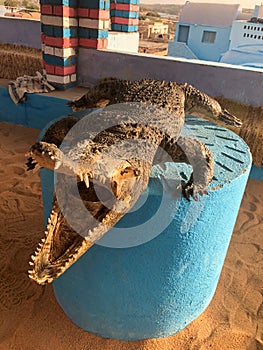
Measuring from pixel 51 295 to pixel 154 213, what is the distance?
134 cm

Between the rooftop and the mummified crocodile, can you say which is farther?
the rooftop

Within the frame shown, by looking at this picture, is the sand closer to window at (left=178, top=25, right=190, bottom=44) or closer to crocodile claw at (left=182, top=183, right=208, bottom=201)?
crocodile claw at (left=182, top=183, right=208, bottom=201)

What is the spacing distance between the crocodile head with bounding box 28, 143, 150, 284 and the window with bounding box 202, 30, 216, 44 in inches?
551

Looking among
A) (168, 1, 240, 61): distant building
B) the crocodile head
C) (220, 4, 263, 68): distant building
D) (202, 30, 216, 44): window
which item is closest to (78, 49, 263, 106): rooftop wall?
the crocodile head

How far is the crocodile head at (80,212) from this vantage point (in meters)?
1.33

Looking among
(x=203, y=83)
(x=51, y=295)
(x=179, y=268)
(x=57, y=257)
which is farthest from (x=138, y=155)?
(x=203, y=83)

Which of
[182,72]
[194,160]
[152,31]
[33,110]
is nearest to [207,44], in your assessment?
[152,31]

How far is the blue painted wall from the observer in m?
13.5

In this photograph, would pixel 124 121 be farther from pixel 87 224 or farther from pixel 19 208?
pixel 19 208

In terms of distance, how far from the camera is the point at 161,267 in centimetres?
190

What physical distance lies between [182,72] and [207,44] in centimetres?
1033

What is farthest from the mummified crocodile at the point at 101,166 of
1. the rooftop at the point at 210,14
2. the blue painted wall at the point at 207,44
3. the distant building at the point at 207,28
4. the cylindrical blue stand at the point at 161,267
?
the rooftop at the point at 210,14

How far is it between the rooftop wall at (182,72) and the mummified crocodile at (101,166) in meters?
2.65

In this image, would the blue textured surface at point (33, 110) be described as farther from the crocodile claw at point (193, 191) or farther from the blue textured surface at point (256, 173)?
the crocodile claw at point (193, 191)
